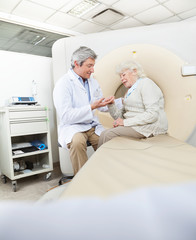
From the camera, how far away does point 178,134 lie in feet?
6.22

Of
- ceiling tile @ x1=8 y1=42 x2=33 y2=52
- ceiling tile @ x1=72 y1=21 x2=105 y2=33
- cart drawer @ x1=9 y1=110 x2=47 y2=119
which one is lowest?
cart drawer @ x1=9 y1=110 x2=47 y2=119

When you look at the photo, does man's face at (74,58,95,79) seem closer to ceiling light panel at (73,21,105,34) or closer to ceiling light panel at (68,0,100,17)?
ceiling light panel at (68,0,100,17)

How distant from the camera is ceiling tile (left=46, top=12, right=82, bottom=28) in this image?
3.36 meters

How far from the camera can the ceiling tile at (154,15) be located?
3.50 m

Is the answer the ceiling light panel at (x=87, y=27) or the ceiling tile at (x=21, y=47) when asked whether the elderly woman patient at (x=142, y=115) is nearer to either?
the ceiling light panel at (x=87, y=27)

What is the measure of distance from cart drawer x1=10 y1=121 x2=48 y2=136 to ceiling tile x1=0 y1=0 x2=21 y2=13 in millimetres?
1873

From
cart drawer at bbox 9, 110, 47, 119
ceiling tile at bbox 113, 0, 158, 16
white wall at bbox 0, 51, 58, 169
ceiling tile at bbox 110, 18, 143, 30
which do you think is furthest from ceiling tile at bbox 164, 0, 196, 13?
cart drawer at bbox 9, 110, 47, 119

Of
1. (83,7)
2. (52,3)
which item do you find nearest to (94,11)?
(83,7)

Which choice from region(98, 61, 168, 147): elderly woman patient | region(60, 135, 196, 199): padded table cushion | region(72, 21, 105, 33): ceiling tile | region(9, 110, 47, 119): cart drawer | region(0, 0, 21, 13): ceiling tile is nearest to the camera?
region(60, 135, 196, 199): padded table cushion

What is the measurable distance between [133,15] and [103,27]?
63 cm

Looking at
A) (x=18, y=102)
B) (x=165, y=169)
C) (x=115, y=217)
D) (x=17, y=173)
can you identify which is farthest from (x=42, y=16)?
(x=115, y=217)

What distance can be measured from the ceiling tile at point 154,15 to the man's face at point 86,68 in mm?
2316

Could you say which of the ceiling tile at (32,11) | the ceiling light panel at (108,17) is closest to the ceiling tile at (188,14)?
the ceiling light panel at (108,17)

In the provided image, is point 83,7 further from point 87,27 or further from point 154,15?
point 154,15
